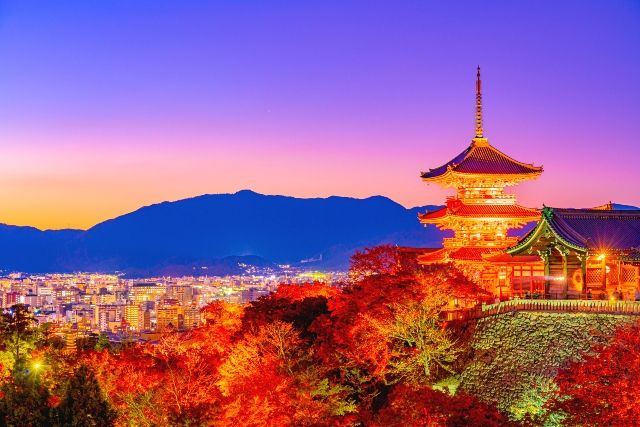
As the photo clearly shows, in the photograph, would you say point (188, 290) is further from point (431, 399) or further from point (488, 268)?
point (431, 399)

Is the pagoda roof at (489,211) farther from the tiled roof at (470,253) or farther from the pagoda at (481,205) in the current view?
the tiled roof at (470,253)

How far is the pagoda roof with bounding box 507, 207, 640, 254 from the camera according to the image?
22.7 metres

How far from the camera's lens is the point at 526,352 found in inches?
806

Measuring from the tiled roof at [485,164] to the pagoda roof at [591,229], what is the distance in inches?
279

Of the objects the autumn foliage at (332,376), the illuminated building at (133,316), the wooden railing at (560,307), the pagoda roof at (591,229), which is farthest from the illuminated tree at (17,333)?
the illuminated building at (133,316)

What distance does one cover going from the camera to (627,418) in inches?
587

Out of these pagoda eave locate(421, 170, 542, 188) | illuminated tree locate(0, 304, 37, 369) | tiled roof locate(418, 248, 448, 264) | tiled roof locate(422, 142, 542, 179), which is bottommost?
illuminated tree locate(0, 304, 37, 369)

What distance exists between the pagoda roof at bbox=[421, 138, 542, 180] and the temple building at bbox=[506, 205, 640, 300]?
722cm

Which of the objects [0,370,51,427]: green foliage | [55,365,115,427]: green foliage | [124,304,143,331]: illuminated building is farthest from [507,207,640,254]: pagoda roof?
[124,304,143,331]: illuminated building

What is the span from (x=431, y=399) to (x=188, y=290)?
163 m

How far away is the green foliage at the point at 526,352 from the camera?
1945 cm

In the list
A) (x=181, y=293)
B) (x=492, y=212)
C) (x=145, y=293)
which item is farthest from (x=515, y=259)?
(x=145, y=293)

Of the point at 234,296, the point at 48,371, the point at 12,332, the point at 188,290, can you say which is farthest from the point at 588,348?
the point at 188,290

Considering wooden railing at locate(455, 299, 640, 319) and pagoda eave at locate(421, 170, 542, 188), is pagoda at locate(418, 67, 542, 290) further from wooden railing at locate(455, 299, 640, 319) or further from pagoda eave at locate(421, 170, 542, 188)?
wooden railing at locate(455, 299, 640, 319)
